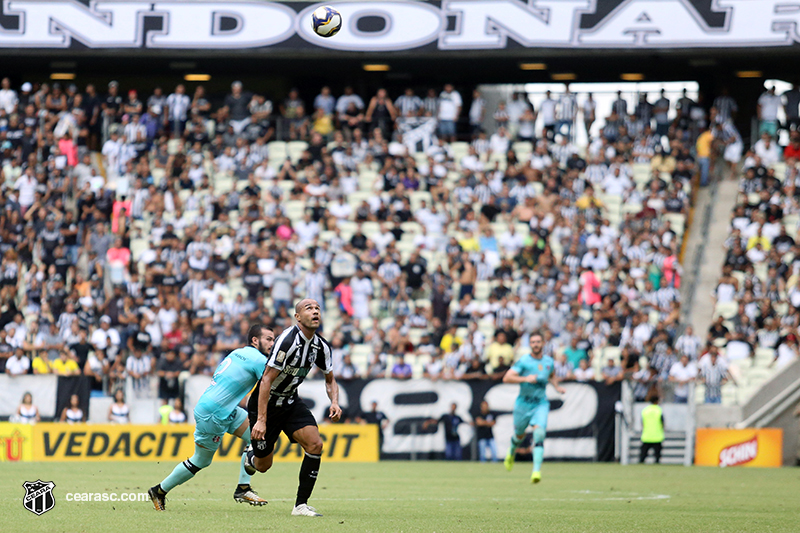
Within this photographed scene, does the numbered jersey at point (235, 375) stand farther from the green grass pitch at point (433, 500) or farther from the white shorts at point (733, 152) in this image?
the white shorts at point (733, 152)

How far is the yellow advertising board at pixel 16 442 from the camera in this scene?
891 inches

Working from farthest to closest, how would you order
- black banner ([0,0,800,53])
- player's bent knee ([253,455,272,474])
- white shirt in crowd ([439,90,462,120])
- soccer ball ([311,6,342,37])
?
white shirt in crowd ([439,90,462,120]) → black banner ([0,0,800,53]) → soccer ball ([311,6,342,37]) → player's bent knee ([253,455,272,474])

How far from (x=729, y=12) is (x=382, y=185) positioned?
9.99 m

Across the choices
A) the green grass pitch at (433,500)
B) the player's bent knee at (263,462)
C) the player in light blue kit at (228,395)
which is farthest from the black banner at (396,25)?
the player's bent knee at (263,462)

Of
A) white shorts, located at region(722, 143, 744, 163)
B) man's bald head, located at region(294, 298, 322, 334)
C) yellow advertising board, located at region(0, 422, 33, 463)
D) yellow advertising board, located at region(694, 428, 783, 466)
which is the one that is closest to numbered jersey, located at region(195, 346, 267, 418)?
man's bald head, located at region(294, 298, 322, 334)

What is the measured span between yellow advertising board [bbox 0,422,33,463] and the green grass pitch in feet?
6.04

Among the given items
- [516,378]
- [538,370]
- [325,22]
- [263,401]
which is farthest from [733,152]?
[263,401]

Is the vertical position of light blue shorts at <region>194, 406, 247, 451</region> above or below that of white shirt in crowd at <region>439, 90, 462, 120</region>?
below

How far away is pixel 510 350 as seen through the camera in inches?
998

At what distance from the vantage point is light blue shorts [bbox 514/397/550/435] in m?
17.6

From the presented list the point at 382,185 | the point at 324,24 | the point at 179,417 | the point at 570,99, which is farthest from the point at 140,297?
the point at 570,99

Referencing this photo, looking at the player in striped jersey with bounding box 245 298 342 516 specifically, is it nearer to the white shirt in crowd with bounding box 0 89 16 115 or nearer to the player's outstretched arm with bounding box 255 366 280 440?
the player's outstretched arm with bounding box 255 366 280 440

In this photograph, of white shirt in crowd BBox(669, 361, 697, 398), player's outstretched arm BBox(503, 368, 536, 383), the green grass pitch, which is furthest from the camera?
Answer: white shirt in crowd BBox(669, 361, 697, 398)

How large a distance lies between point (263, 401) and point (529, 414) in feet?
26.0
